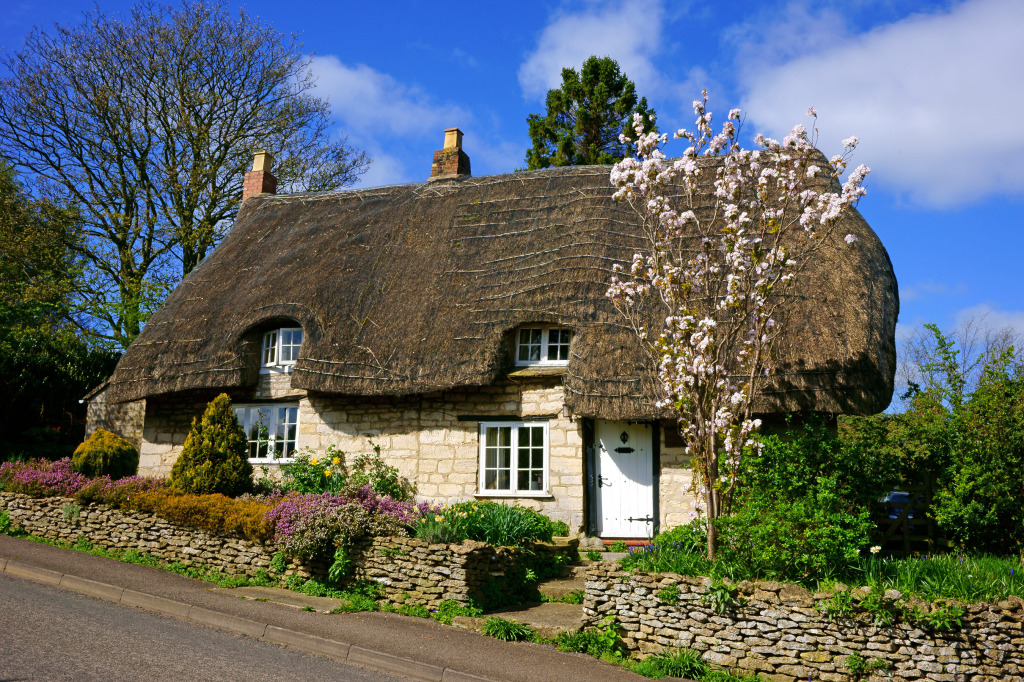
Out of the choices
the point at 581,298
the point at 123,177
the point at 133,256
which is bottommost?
the point at 581,298

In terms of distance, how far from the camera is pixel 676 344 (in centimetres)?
786

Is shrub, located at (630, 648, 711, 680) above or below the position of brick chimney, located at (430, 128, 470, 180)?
below

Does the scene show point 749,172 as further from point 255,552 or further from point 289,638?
point 255,552

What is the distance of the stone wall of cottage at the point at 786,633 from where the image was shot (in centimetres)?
589

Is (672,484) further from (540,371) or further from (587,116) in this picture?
(587,116)

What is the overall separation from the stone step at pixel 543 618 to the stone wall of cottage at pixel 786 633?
0.45m

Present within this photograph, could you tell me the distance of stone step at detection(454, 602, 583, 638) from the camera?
7.67m

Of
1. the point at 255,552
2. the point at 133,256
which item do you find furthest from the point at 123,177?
the point at 255,552

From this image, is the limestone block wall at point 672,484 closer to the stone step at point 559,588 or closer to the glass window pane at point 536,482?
the glass window pane at point 536,482

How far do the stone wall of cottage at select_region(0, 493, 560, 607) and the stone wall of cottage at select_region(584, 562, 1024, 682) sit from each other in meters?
1.62

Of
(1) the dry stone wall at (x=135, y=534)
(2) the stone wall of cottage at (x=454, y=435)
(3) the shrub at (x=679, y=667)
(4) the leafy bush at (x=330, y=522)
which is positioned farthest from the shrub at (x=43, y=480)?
(3) the shrub at (x=679, y=667)

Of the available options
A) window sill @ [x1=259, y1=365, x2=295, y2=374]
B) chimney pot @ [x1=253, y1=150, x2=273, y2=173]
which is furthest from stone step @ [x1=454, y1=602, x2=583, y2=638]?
chimney pot @ [x1=253, y1=150, x2=273, y2=173]

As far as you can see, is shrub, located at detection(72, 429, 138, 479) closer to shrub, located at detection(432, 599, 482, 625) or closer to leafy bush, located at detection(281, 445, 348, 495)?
leafy bush, located at detection(281, 445, 348, 495)

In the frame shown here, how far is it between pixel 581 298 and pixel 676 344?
3784 millimetres
